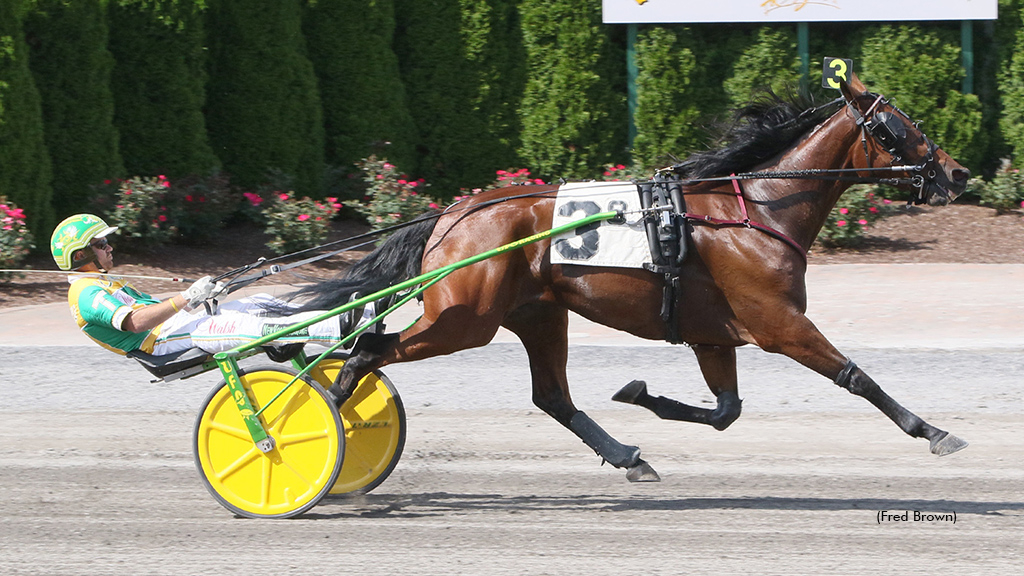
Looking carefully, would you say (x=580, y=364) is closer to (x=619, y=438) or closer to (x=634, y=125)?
(x=619, y=438)

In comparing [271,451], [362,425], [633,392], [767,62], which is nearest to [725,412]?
[633,392]

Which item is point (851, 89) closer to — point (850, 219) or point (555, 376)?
point (555, 376)

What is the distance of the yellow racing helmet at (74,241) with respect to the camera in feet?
15.1

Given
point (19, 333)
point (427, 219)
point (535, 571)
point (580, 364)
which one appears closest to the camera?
point (535, 571)

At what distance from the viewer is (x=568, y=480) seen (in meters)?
5.22

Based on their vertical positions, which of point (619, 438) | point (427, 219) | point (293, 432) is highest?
point (427, 219)

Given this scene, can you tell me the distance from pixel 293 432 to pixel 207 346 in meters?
0.52

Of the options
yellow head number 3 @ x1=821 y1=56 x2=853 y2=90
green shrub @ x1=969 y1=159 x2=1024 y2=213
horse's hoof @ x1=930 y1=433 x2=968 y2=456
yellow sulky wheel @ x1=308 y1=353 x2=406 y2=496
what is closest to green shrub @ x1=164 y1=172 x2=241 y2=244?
yellow sulky wheel @ x1=308 y1=353 x2=406 y2=496

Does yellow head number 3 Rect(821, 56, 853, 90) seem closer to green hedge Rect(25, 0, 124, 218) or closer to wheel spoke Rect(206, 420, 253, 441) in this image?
wheel spoke Rect(206, 420, 253, 441)

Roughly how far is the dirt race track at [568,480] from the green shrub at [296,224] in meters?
3.19

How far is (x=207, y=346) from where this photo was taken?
471 centimetres

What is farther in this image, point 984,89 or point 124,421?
point 984,89

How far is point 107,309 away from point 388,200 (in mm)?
6986

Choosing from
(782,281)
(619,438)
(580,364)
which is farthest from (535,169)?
(782,281)
